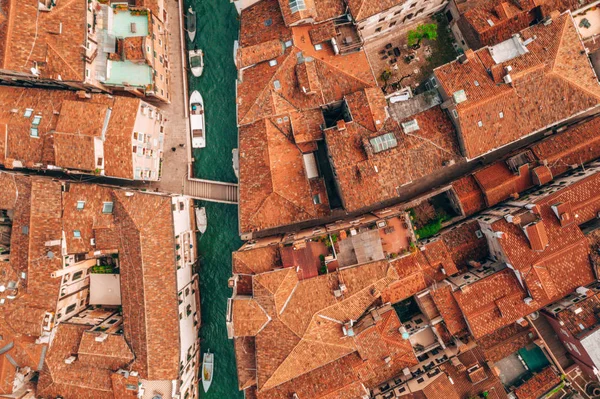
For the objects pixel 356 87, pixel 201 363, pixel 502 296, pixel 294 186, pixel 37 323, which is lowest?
pixel 201 363

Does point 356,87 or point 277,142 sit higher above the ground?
point 356,87

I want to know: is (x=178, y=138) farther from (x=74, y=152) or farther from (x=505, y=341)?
(x=505, y=341)

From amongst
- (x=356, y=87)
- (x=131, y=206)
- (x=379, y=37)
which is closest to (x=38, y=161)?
(x=131, y=206)

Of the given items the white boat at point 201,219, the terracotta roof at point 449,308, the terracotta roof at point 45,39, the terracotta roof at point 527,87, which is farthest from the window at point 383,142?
the terracotta roof at point 45,39

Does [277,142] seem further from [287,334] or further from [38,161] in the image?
[38,161]

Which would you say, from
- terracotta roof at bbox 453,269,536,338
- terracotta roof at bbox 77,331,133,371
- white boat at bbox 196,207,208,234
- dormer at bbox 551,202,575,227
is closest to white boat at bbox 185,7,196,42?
white boat at bbox 196,207,208,234

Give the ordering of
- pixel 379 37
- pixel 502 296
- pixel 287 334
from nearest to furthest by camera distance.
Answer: pixel 287 334 < pixel 502 296 < pixel 379 37

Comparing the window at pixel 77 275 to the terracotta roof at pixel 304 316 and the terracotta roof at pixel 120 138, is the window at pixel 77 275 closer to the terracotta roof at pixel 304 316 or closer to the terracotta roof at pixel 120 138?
the terracotta roof at pixel 120 138
